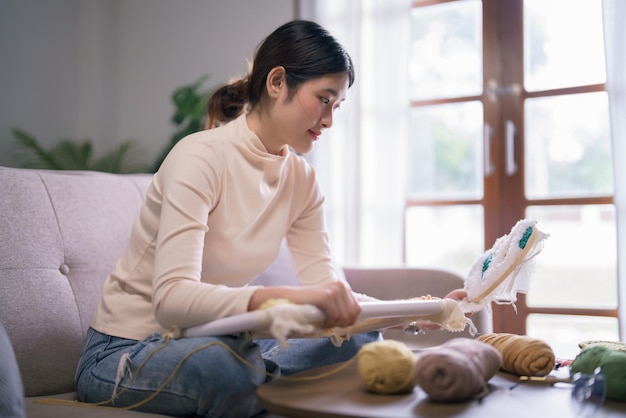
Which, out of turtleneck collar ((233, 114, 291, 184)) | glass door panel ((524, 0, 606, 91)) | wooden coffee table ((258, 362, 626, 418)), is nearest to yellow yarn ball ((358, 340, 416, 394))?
wooden coffee table ((258, 362, 626, 418))

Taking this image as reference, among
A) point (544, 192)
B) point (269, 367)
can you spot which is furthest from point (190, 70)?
point (269, 367)

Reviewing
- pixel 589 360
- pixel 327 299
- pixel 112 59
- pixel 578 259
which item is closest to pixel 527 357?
pixel 589 360

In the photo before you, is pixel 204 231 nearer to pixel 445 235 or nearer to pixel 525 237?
pixel 525 237

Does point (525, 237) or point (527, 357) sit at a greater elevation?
point (525, 237)

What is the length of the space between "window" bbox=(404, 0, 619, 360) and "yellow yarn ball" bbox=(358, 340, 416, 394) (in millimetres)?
1778

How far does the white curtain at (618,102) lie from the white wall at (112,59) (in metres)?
1.43

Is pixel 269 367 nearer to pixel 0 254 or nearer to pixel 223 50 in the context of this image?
pixel 0 254

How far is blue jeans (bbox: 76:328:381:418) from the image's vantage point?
3.51 feet

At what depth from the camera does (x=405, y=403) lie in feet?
3.08

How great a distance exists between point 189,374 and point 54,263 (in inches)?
22.0

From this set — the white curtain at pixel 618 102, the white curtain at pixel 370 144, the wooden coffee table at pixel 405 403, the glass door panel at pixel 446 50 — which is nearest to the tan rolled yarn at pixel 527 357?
the wooden coffee table at pixel 405 403

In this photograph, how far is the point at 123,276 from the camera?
1350 millimetres

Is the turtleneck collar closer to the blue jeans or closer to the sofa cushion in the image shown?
the blue jeans

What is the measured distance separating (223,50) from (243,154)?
84.7 inches
